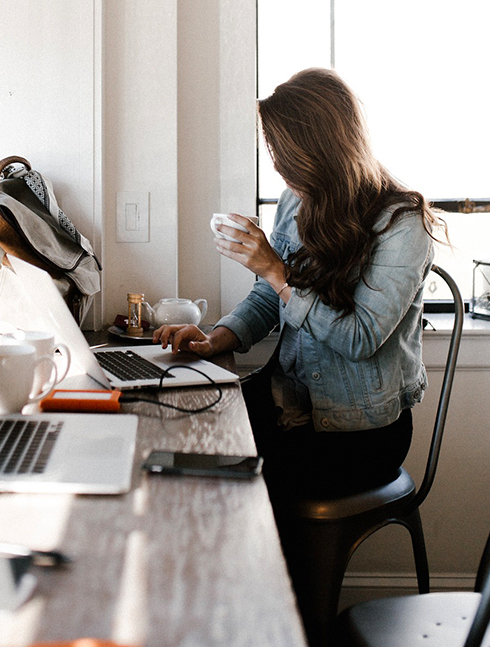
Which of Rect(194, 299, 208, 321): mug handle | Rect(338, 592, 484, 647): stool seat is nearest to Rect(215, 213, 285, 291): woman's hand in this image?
Rect(194, 299, 208, 321): mug handle

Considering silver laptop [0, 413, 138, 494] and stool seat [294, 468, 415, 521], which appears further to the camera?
stool seat [294, 468, 415, 521]

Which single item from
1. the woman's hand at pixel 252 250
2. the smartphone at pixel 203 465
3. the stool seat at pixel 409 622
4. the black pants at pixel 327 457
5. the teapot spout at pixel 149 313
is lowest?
the stool seat at pixel 409 622

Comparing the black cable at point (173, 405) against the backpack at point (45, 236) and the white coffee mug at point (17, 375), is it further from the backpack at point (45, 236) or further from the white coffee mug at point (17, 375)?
the backpack at point (45, 236)

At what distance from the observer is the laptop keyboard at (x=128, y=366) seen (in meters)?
1.23

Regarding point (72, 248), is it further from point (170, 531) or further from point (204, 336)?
point (170, 531)

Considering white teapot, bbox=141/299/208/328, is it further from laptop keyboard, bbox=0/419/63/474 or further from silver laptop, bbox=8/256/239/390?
laptop keyboard, bbox=0/419/63/474

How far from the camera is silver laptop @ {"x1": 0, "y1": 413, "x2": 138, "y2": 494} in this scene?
2.33ft

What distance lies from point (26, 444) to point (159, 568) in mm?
320

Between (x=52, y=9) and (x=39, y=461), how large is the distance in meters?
1.53

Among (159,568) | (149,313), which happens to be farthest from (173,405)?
(149,313)

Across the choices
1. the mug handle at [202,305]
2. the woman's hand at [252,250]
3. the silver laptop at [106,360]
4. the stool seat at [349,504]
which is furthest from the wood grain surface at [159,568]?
the mug handle at [202,305]

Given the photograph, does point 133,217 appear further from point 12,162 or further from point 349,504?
point 349,504

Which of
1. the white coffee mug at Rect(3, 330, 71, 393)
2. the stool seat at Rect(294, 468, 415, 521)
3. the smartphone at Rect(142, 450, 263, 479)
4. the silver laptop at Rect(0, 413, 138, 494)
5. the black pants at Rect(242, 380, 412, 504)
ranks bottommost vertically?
the stool seat at Rect(294, 468, 415, 521)

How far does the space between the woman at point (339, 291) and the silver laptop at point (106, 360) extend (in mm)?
101
